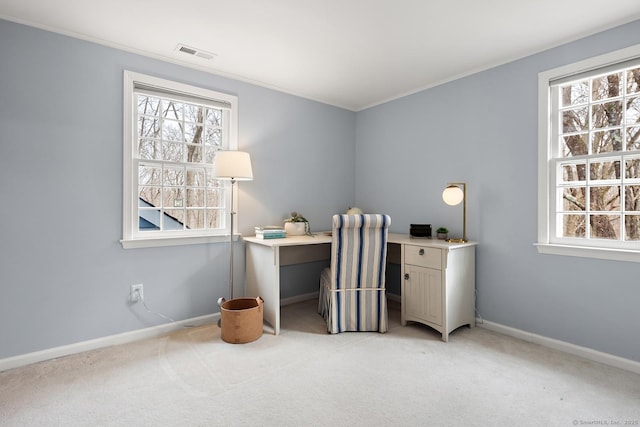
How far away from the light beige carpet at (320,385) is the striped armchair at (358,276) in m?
0.19

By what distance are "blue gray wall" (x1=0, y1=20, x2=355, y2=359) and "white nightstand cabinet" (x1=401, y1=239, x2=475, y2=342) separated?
182 cm

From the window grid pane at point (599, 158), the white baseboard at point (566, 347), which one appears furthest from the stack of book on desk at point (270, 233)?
the window grid pane at point (599, 158)

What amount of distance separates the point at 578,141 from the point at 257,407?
3.06m

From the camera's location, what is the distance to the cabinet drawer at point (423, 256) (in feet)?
8.91

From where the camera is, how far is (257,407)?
178 centimetres

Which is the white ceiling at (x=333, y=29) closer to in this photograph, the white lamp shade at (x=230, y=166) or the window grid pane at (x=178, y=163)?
the window grid pane at (x=178, y=163)

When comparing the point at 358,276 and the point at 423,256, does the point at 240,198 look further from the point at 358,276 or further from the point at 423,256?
the point at 423,256

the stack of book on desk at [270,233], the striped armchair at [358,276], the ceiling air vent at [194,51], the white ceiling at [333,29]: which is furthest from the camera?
the stack of book on desk at [270,233]

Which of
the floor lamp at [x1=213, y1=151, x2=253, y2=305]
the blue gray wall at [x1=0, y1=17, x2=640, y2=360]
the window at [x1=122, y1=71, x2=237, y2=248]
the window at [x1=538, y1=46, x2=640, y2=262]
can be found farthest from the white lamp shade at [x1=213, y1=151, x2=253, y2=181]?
the window at [x1=538, y1=46, x2=640, y2=262]

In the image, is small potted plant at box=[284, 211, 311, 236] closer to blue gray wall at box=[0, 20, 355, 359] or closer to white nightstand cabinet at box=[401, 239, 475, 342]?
blue gray wall at box=[0, 20, 355, 359]

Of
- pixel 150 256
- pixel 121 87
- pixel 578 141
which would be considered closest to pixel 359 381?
pixel 150 256

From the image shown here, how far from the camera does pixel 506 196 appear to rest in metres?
2.82

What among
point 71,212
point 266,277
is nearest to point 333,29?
point 266,277

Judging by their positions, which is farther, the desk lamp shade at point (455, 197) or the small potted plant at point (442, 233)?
the small potted plant at point (442, 233)
